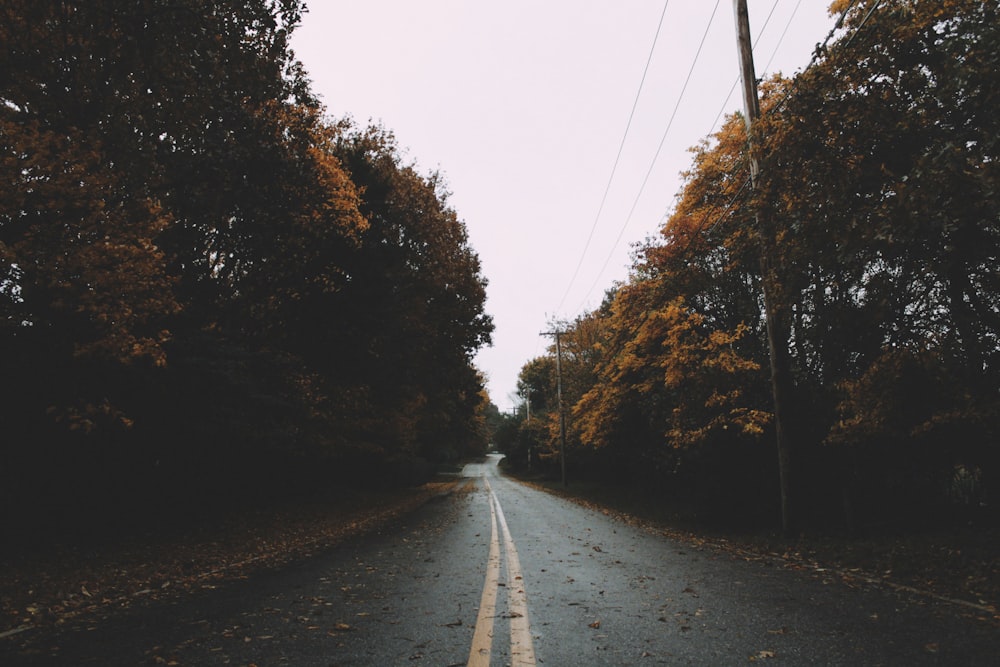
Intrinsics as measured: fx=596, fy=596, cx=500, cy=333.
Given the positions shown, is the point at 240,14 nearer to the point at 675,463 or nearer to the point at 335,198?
the point at 335,198

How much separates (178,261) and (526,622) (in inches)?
540

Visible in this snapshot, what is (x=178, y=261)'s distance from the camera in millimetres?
15062

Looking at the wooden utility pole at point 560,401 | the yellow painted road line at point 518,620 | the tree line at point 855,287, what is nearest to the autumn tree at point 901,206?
the tree line at point 855,287

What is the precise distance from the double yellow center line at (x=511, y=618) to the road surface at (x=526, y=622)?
0.02 metres

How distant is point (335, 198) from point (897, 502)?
718 inches

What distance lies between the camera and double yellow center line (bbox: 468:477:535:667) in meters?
4.12

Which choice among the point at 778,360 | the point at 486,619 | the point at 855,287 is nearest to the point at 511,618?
the point at 486,619

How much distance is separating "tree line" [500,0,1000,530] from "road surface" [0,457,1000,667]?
452 centimetres

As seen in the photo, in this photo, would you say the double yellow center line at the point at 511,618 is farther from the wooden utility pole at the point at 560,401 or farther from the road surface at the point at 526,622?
the wooden utility pole at the point at 560,401

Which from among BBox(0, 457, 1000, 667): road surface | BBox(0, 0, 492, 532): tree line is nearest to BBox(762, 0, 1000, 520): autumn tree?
BBox(0, 457, 1000, 667): road surface

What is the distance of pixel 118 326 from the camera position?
9.52m

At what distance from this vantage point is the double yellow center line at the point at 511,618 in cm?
412

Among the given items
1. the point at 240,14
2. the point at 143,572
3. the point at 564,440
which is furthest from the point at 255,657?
the point at 564,440

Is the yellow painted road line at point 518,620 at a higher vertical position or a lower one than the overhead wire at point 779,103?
lower
